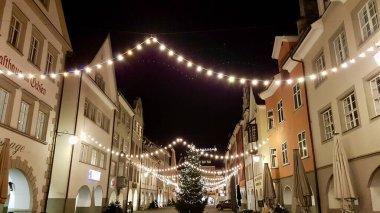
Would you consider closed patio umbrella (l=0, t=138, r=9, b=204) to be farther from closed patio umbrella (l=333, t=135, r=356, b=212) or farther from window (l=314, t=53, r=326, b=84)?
window (l=314, t=53, r=326, b=84)

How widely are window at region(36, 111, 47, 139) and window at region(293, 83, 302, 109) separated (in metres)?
14.1

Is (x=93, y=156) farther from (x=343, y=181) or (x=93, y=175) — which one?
(x=343, y=181)

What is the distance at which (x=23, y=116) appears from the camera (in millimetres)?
14906

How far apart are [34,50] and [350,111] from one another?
14574 millimetres

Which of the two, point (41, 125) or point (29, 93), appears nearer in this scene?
point (29, 93)

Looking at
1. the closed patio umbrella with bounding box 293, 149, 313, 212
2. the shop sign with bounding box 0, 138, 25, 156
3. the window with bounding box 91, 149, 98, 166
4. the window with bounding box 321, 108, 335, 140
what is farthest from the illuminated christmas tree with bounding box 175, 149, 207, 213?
the shop sign with bounding box 0, 138, 25, 156

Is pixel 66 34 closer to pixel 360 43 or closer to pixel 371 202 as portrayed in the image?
pixel 360 43

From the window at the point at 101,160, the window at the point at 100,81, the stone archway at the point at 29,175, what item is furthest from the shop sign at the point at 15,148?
the window at the point at 101,160

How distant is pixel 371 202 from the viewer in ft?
37.9

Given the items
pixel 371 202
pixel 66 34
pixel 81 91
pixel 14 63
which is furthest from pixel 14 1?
pixel 371 202

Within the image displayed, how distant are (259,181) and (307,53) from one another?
57.1 feet

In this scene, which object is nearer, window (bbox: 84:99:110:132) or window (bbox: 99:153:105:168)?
window (bbox: 84:99:110:132)

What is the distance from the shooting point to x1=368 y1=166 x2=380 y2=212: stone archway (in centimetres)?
1153

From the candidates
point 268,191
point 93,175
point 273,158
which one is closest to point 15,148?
point 93,175
